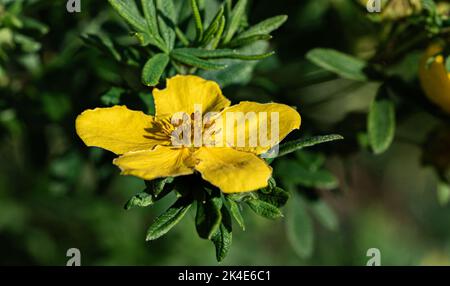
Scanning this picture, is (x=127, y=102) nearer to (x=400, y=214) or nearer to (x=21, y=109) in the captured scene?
(x=21, y=109)

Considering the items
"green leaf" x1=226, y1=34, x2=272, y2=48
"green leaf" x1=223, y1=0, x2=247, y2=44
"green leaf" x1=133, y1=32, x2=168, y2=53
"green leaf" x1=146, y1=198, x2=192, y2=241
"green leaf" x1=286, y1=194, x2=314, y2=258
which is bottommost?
"green leaf" x1=286, y1=194, x2=314, y2=258

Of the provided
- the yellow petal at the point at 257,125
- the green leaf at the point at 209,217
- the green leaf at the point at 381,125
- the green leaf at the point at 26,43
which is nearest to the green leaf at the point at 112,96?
the yellow petal at the point at 257,125

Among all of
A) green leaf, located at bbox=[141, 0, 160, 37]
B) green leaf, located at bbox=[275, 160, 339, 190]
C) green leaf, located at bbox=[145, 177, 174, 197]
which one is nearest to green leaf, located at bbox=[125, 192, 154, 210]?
green leaf, located at bbox=[145, 177, 174, 197]

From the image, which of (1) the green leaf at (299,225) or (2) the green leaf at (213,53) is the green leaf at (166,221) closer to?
(2) the green leaf at (213,53)

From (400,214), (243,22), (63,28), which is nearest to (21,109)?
(63,28)

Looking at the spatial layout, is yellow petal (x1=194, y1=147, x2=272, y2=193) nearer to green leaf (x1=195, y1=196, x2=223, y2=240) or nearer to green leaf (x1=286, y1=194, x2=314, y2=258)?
green leaf (x1=195, y1=196, x2=223, y2=240)

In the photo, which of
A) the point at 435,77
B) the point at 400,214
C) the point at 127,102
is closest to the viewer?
the point at 127,102

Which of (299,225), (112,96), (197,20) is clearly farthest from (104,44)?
(299,225)
